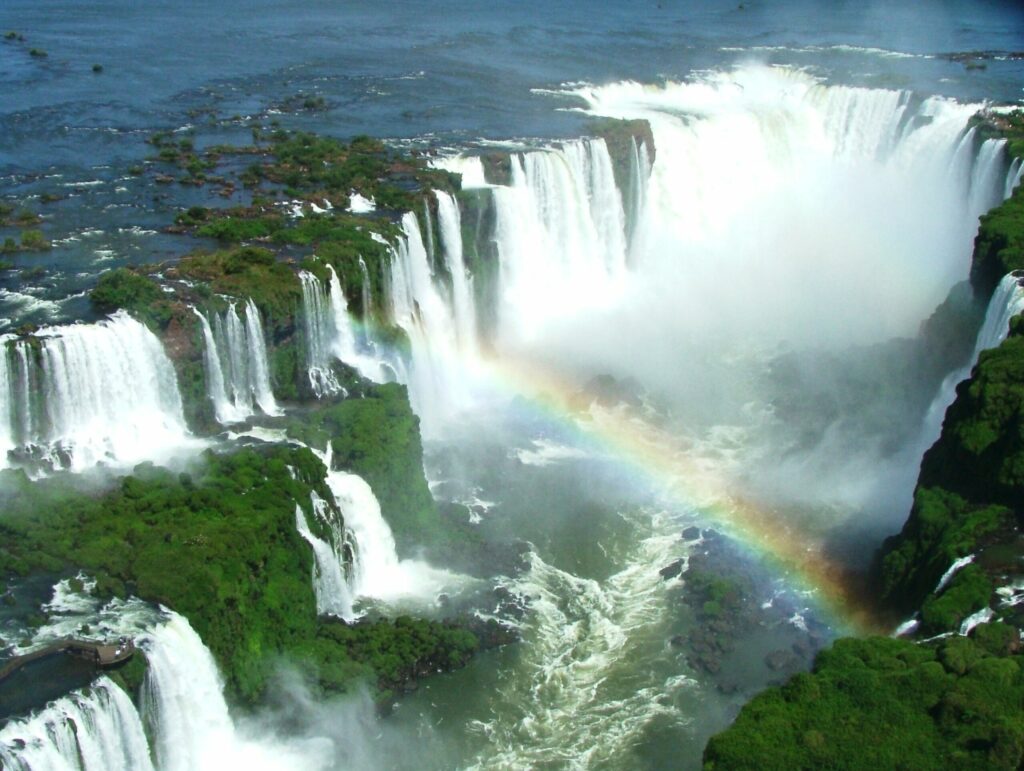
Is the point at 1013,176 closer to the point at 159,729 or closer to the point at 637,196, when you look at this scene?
the point at 637,196

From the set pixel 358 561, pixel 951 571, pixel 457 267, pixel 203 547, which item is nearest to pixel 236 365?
pixel 358 561

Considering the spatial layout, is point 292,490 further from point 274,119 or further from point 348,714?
point 274,119

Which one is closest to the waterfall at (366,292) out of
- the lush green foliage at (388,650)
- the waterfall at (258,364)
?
the waterfall at (258,364)

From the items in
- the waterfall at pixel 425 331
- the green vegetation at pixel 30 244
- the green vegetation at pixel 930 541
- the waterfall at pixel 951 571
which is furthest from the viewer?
the waterfall at pixel 425 331

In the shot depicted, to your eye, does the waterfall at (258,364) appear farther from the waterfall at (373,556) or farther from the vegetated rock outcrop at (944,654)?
the vegetated rock outcrop at (944,654)

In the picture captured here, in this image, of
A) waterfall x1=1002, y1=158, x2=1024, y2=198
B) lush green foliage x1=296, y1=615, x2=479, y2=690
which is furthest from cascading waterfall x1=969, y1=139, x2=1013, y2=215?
lush green foliage x1=296, y1=615, x2=479, y2=690

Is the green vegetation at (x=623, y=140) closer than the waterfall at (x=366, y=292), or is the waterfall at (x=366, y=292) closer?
the waterfall at (x=366, y=292)
